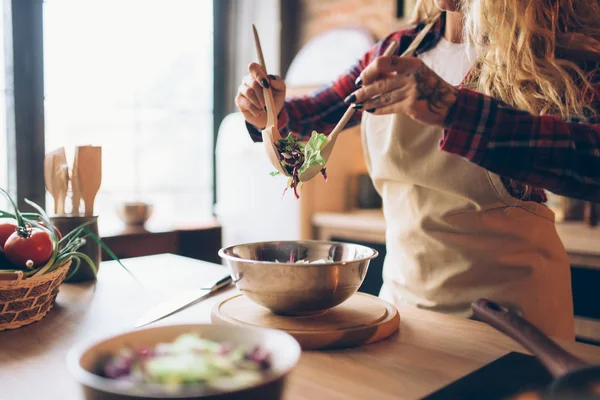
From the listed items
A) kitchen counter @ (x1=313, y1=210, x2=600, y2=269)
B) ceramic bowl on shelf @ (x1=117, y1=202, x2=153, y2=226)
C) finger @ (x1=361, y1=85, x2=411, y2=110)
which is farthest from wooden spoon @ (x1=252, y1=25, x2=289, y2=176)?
ceramic bowl on shelf @ (x1=117, y1=202, x2=153, y2=226)

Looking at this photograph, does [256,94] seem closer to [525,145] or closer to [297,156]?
[297,156]

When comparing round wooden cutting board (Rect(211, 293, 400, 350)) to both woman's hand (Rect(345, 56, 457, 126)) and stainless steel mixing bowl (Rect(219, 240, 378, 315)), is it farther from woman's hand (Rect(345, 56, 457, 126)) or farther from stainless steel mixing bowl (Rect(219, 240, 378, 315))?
woman's hand (Rect(345, 56, 457, 126))

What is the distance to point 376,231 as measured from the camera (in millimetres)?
2512

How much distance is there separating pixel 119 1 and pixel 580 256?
257cm

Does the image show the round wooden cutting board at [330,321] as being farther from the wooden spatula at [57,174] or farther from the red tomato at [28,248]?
the wooden spatula at [57,174]

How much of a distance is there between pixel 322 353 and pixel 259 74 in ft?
2.09

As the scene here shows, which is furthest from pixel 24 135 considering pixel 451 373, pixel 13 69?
pixel 451 373

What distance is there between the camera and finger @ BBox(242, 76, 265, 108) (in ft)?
4.05

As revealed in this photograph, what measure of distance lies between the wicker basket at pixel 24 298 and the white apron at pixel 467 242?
0.78m

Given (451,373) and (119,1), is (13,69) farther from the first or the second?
(451,373)

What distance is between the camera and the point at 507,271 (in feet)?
4.08

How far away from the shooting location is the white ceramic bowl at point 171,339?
0.47 m

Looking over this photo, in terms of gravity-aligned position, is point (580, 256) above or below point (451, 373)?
below

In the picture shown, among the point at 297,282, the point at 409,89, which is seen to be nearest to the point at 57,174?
the point at 297,282
